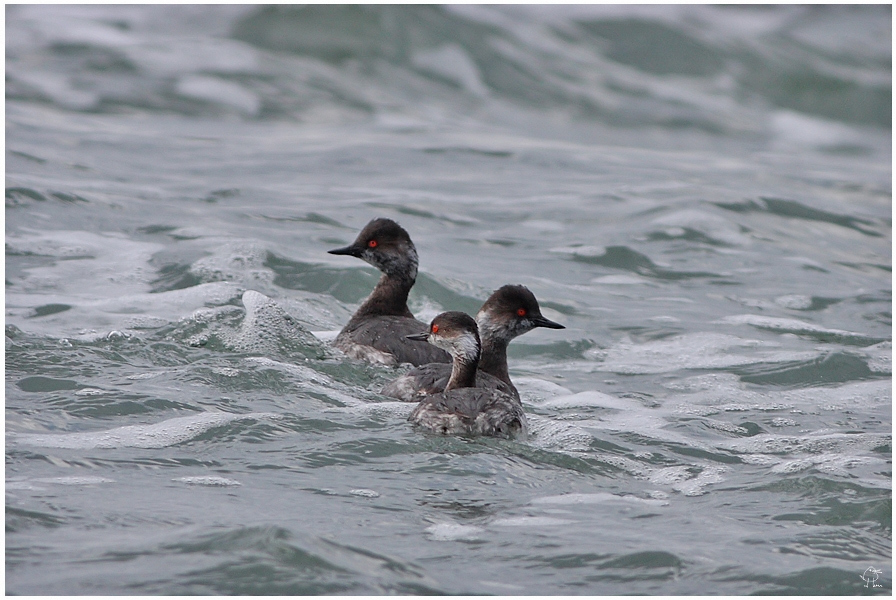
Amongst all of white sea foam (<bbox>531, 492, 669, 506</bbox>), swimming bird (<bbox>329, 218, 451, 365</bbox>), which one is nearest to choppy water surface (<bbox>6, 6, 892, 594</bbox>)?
white sea foam (<bbox>531, 492, 669, 506</bbox>)

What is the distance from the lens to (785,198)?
13453 mm

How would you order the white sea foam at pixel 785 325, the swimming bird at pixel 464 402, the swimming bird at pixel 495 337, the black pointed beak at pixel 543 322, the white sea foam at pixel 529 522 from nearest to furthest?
the white sea foam at pixel 529 522 < the swimming bird at pixel 464 402 < the swimming bird at pixel 495 337 < the black pointed beak at pixel 543 322 < the white sea foam at pixel 785 325

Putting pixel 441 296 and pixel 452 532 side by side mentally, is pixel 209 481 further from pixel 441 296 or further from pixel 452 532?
pixel 441 296

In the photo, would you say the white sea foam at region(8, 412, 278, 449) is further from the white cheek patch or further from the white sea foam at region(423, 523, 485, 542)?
the white sea foam at region(423, 523, 485, 542)

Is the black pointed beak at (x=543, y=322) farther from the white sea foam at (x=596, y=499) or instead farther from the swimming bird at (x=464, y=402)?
the white sea foam at (x=596, y=499)

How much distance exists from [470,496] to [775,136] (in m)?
14.8

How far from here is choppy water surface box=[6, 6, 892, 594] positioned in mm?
4609

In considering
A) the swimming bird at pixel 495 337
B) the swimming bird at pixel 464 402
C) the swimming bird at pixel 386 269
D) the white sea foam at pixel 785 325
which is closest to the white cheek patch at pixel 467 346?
the swimming bird at pixel 464 402
